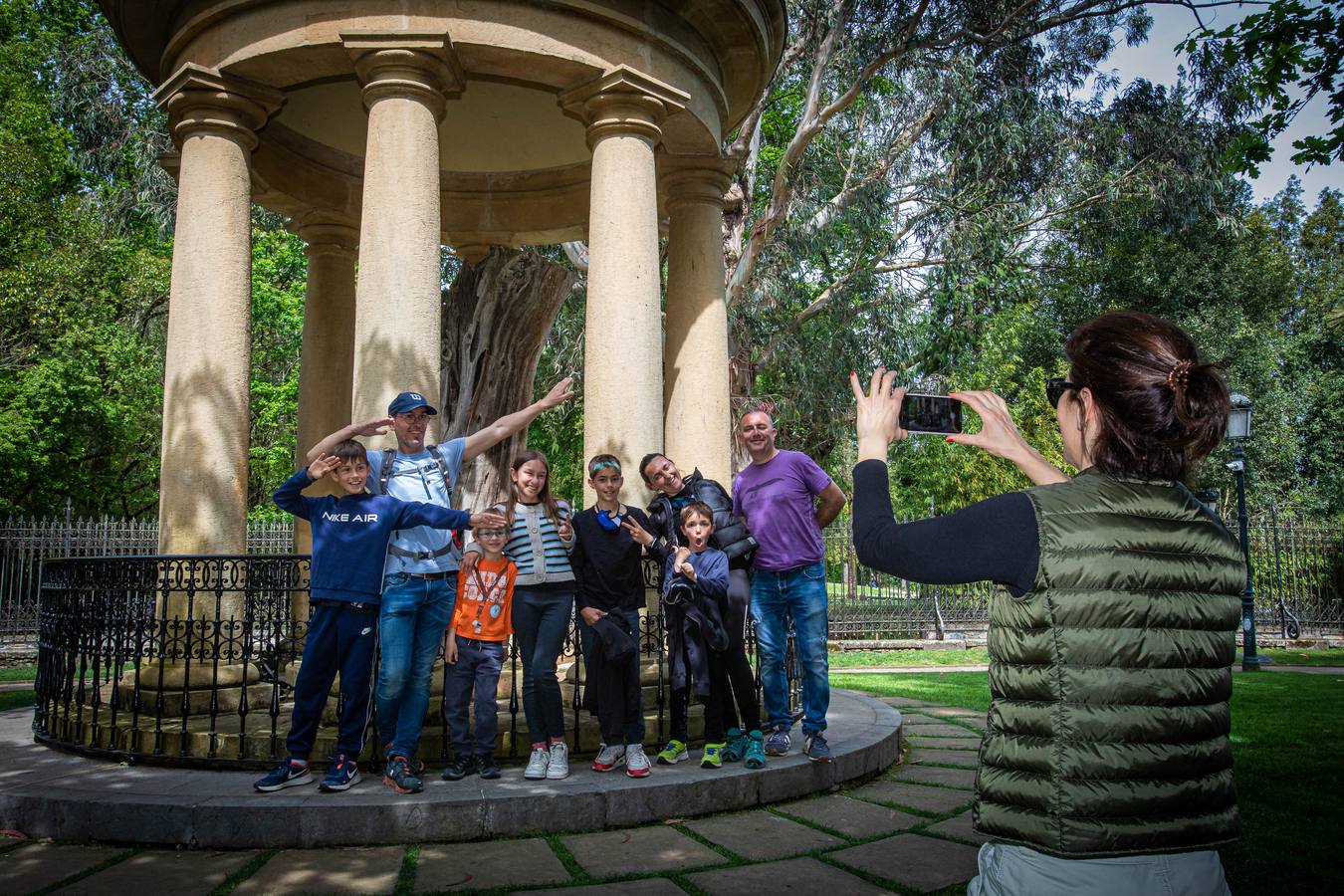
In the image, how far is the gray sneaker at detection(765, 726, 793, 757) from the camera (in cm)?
562

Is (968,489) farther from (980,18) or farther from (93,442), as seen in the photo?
(93,442)

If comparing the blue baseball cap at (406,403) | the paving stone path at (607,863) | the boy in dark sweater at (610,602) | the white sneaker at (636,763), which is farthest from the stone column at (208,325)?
the white sneaker at (636,763)

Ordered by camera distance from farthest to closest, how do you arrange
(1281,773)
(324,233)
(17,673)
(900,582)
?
(900,582)
(17,673)
(324,233)
(1281,773)

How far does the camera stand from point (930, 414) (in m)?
2.41

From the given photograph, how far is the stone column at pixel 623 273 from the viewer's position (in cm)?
713

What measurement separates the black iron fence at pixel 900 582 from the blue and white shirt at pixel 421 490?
46.3 ft

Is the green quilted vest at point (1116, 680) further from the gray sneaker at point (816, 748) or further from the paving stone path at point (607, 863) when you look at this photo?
the gray sneaker at point (816, 748)

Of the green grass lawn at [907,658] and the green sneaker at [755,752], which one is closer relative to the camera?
the green sneaker at [755,752]

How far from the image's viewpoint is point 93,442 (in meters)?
23.4

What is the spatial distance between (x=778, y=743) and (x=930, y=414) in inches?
148

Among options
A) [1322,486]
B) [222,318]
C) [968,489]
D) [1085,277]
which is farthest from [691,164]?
[1322,486]

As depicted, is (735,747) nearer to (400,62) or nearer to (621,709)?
Answer: (621,709)

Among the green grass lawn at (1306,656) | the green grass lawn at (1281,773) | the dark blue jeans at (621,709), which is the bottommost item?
the green grass lawn at (1306,656)

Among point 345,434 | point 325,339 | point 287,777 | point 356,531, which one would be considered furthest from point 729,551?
point 325,339
